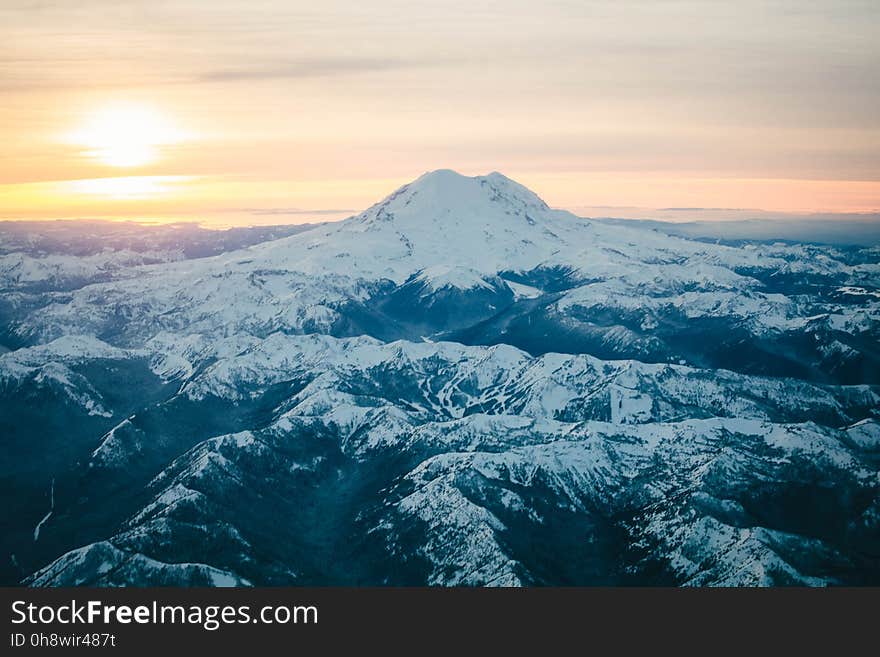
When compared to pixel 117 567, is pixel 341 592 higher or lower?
higher

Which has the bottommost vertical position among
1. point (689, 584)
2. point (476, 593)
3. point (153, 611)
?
point (689, 584)

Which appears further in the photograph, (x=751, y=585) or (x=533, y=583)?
(x=533, y=583)

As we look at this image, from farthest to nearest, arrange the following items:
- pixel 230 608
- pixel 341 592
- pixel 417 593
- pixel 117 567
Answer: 1. pixel 117 567
2. pixel 417 593
3. pixel 341 592
4. pixel 230 608

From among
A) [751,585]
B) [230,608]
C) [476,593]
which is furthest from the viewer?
[751,585]

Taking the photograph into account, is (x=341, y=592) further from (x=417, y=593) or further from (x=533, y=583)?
(x=533, y=583)

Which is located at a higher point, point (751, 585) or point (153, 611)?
point (153, 611)

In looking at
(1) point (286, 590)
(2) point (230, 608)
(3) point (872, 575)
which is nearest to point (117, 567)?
(1) point (286, 590)

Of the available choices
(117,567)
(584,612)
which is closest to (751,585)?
(584,612)

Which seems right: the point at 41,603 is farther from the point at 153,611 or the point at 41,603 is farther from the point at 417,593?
the point at 417,593

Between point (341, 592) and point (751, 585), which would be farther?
point (751, 585)
